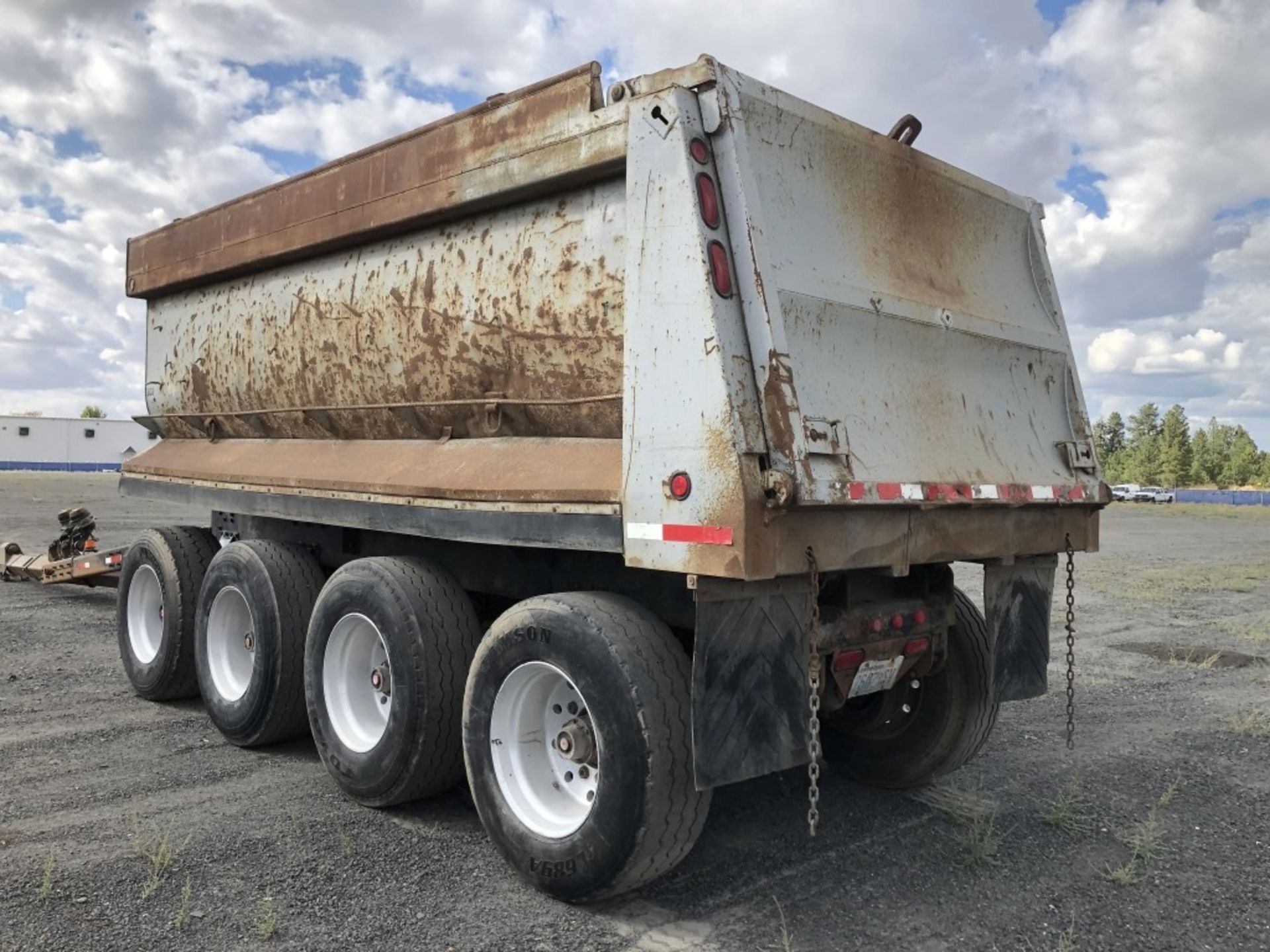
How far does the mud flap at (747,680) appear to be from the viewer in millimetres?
3400

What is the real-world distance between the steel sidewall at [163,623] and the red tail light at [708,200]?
190 inches

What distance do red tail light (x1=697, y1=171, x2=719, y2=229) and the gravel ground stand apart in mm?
2487

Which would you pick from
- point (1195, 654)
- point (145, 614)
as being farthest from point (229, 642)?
point (1195, 654)

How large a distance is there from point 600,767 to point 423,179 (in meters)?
2.98

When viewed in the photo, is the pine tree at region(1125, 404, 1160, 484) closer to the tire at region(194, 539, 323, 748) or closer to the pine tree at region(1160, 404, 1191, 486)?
the pine tree at region(1160, 404, 1191, 486)

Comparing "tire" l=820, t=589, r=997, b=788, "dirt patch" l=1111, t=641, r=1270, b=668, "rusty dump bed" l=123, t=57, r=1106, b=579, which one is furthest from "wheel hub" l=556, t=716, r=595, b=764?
"dirt patch" l=1111, t=641, r=1270, b=668

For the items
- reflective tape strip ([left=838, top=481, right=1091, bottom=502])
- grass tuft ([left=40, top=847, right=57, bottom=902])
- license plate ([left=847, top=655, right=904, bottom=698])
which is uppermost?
reflective tape strip ([left=838, top=481, right=1091, bottom=502])

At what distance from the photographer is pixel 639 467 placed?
3.57 meters

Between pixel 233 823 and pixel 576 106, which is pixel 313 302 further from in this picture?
pixel 233 823

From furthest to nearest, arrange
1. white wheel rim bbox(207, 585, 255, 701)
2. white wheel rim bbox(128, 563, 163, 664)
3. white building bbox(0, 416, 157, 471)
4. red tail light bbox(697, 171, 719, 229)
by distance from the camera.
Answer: white building bbox(0, 416, 157, 471)
white wheel rim bbox(128, 563, 163, 664)
white wheel rim bbox(207, 585, 255, 701)
red tail light bbox(697, 171, 719, 229)

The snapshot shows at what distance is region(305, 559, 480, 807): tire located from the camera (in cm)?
441

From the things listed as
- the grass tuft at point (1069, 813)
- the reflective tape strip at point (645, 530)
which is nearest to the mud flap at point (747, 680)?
the reflective tape strip at point (645, 530)

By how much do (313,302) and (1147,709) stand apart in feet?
20.0

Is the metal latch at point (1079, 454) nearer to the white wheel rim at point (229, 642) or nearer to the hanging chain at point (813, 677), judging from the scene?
the hanging chain at point (813, 677)
